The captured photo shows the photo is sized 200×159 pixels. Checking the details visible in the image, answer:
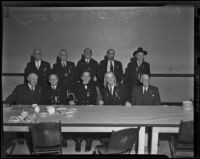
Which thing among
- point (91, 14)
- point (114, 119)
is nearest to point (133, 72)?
point (91, 14)

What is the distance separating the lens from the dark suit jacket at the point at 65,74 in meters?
4.36

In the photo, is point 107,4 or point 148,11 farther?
point 148,11

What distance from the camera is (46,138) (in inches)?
131

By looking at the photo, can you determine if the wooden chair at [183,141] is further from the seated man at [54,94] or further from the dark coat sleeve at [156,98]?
the seated man at [54,94]

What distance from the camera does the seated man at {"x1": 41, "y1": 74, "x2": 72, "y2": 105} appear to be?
4.22 metres

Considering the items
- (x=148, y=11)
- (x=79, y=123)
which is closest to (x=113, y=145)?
(x=79, y=123)

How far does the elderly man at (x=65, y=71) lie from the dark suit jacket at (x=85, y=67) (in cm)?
7

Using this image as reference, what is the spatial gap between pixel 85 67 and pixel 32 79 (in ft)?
2.47

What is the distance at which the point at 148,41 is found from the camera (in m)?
4.72

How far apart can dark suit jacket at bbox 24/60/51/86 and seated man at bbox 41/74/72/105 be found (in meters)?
0.08

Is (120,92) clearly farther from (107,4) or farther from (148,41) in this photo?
(107,4)

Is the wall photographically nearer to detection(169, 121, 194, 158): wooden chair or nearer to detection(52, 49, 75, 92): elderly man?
detection(52, 49, 75, 92): elderly man

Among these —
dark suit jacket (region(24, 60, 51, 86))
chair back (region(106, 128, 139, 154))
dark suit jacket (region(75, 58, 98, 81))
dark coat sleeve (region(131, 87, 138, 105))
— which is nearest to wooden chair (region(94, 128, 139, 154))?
chair back (region(106, 128, 139, 154))

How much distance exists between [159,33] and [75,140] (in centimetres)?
193
